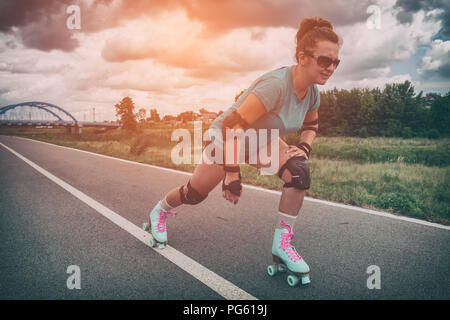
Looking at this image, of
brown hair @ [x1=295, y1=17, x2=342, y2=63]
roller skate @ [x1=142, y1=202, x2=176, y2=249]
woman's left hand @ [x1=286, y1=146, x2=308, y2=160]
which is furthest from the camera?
roller skate @ [x1=142, y1=202, x2=176, y2=249]

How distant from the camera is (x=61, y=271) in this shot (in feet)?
8.34

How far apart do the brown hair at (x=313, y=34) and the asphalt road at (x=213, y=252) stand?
1815 mm

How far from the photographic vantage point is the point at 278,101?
2299mm

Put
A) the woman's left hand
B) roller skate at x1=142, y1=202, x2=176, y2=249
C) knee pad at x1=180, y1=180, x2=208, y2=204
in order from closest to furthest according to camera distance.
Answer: the woman's left hand
knee pad at x1=180, y1=180, x2=208, y2=204
roller skate at x1=142, y1=202, x2=176, y2=249

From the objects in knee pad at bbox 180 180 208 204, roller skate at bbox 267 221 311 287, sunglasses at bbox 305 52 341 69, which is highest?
sunglasses at bbox 305 52 341 69

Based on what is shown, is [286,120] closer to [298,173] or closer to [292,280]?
[298,173]

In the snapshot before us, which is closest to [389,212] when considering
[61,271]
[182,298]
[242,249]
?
[242,249]

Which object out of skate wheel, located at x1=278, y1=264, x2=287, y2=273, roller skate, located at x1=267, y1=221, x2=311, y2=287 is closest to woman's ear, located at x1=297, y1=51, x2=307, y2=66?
roller skate, located at x1=267, y1=221, x2=311, y2=287

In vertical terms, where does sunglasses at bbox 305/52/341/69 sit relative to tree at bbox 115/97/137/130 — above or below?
below

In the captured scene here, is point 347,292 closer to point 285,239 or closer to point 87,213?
point 285,239

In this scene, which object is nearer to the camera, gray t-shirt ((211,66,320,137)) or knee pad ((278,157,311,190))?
gray t-shirt ((211,66,320,137))

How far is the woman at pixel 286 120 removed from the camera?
7.05 ft

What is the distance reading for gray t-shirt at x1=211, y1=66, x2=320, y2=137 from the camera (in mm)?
2188

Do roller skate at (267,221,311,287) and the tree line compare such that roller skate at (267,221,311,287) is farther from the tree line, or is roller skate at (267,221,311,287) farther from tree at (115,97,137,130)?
tree at (115,97,137,130)
